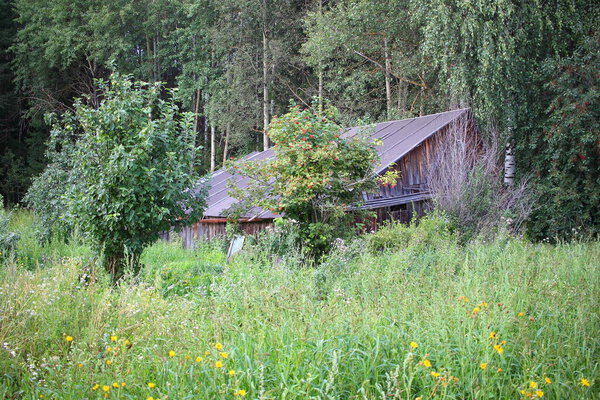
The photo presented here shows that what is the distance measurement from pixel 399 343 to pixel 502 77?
1438 centimetres

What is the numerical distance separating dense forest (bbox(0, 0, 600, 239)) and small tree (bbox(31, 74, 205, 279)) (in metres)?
1.33

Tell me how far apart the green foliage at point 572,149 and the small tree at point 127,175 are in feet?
41.0

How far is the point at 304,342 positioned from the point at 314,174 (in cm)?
735

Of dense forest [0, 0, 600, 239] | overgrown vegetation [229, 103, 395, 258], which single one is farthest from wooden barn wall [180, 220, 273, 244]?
dense forest [0, 0, 600, 239]

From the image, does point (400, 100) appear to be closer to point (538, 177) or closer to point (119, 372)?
point (538, 177)

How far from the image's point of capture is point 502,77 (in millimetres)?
15836

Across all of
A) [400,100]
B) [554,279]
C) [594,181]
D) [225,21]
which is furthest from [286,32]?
[554,279]

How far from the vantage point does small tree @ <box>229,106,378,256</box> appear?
10.5 meters

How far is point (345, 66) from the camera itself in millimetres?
24938

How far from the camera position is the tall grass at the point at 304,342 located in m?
3.08

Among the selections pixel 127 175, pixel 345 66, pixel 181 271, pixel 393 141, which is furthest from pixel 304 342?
pixel 345 66

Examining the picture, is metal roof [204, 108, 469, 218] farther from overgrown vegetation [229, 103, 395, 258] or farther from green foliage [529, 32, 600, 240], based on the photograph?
green foliage [529, 32, 600, 240]

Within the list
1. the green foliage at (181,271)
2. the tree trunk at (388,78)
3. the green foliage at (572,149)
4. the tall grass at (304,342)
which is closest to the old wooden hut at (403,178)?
the green foliage at (181,271)

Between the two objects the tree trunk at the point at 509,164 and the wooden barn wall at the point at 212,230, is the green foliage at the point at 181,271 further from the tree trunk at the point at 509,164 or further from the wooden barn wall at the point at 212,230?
the tree trunk at the point at 509,164
